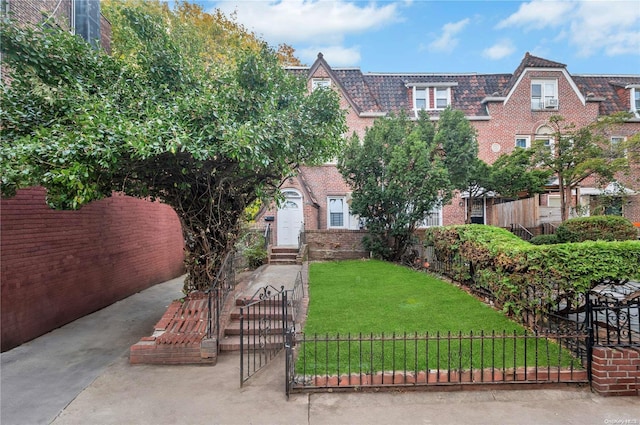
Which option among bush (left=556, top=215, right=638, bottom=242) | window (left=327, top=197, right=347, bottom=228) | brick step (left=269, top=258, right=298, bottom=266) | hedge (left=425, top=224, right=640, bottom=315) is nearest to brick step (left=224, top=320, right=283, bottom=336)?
hedge (left=425, top=224, right=640, bottom=315)

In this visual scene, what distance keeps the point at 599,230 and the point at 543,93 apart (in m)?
11.3

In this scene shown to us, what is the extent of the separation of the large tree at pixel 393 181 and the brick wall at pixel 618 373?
7.96 m

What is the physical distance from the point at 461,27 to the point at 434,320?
31.8 ft

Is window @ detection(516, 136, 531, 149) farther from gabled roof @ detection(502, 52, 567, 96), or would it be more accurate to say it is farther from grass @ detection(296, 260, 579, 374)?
grass @ detection(296, 260, 579, 374)

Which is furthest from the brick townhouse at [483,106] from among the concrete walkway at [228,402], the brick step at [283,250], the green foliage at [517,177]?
the concrete walkway at [228,402]

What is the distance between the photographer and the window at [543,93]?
1967 cm

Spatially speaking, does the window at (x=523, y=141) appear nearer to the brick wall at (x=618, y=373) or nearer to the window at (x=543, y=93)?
the window at (x=543, y=93)

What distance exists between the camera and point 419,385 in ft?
15.0

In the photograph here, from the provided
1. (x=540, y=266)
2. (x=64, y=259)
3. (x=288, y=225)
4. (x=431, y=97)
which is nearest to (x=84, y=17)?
(x=64, y=259)

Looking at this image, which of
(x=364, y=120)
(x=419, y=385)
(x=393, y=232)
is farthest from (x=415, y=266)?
(x=364, y=120)

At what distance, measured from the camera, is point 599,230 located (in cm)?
1168

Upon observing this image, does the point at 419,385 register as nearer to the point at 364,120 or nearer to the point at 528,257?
the point at 528,257

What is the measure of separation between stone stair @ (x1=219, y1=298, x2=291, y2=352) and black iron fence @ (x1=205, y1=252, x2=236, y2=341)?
287mm

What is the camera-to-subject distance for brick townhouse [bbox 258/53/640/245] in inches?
739
